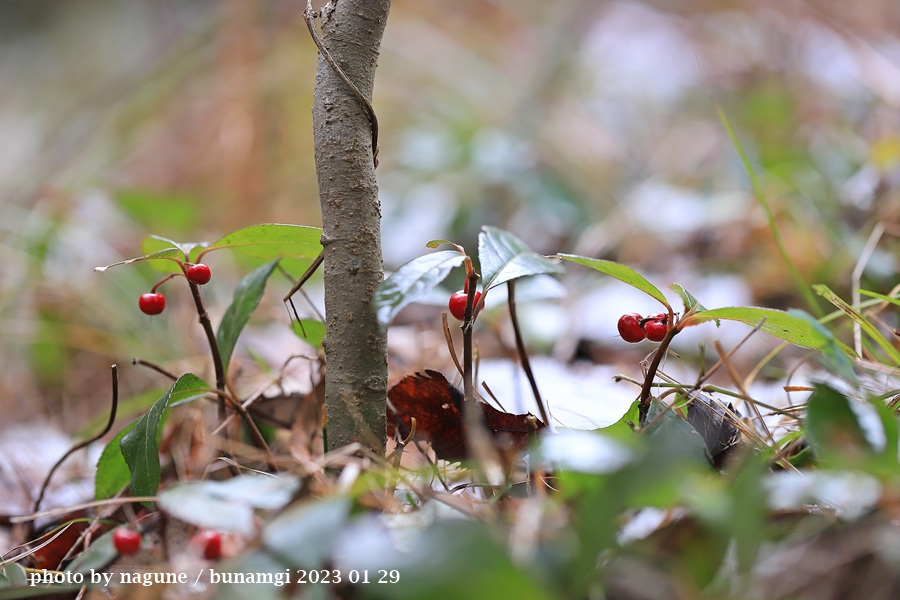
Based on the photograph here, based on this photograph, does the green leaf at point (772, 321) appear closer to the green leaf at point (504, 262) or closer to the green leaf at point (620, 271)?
the green leaf at point (620, 271)

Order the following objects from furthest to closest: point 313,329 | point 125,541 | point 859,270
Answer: point 859,270 → point 313,329 → point 125,541

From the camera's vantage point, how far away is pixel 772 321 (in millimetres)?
535

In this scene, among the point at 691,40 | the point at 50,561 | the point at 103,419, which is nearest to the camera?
the point at 50,561

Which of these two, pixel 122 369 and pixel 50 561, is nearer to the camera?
pixel 50 561

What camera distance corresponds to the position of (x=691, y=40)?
12.1 feet

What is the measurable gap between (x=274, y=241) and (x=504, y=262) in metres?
0.26

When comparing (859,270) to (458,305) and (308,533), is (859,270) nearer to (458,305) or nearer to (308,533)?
(458,305)

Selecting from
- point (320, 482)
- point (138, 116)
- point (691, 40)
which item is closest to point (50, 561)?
point (320, 482)

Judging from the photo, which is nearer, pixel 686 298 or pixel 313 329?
pixel 686 298

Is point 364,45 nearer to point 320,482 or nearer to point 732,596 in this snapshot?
point 320,482

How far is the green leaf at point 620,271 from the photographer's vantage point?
0.54 m

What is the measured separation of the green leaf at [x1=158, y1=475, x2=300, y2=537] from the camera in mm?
377

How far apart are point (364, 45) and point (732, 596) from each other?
0.54 meters

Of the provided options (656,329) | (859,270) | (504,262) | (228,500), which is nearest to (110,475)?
(228,500)
